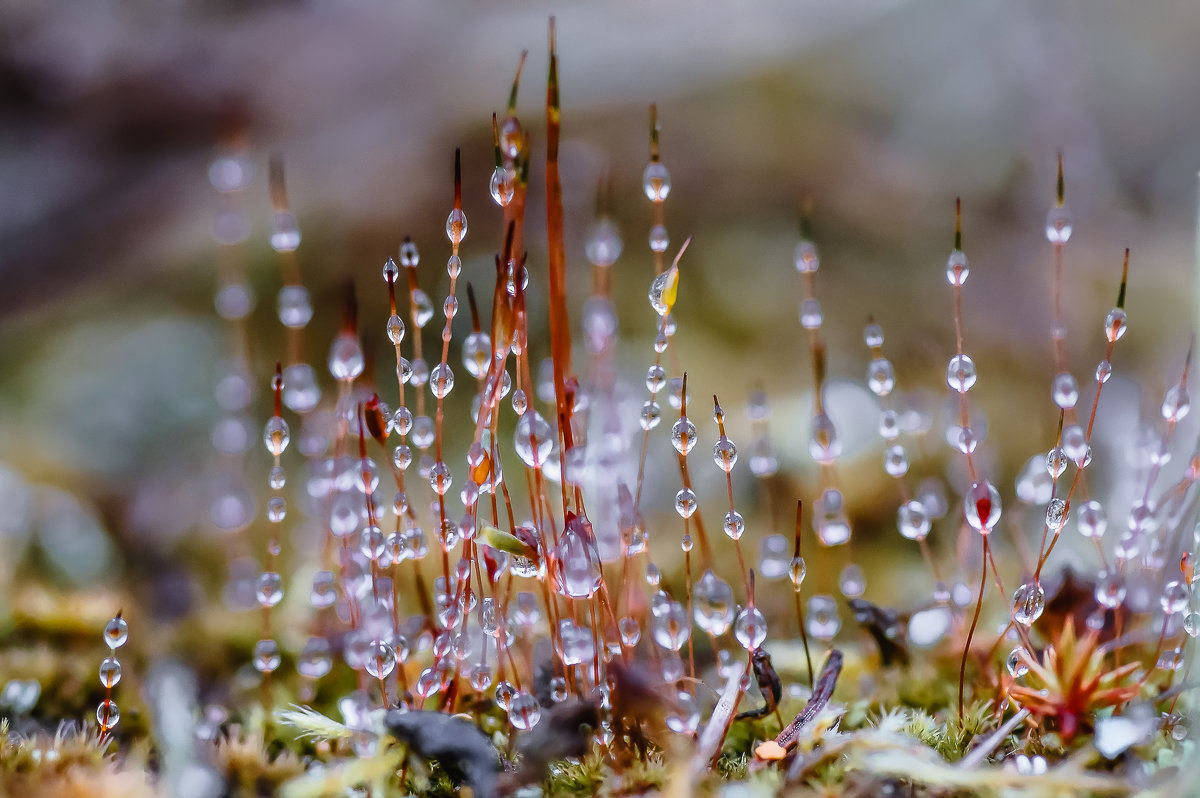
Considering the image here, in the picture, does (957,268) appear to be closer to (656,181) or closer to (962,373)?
(962,373)

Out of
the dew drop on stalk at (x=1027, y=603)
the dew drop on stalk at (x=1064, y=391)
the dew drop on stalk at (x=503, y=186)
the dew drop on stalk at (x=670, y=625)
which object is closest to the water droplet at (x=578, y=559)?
the dew drop on stalk at (x=670, y=625)

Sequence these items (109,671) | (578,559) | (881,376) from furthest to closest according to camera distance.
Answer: (881,376) < (109,671) < (578,559)

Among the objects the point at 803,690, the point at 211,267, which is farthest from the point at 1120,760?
the point at 211,267

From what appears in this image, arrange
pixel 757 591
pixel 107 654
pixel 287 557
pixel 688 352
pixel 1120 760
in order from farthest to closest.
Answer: pixel 688 352 < pixel 287 557 < pixel 757 591 < pixel 107 654 < pixel 1120 760

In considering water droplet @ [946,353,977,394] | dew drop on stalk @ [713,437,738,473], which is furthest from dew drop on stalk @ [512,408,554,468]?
water droplet @ [946,353,977,394]

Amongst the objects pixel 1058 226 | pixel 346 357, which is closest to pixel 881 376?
pixel 1058 226

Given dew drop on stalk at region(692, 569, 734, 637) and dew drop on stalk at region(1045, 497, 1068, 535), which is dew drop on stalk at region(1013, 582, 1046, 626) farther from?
dew drop on stalk at region(692, 569, 734, 637)

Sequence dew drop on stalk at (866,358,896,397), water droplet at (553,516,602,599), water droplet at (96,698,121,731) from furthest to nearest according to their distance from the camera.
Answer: dew drop on stalk at (866,358,896,397) < water droplet at (96,698,121,731) < water droplet at (553,516,602,599)

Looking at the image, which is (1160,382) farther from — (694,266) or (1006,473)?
(694,266)

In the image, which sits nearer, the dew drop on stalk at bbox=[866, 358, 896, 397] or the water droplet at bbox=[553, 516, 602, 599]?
the water droplet at bbox=[553, 516, 602, 599]

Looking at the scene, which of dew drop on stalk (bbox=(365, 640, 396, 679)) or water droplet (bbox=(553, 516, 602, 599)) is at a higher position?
water droplet (bbox=(553, 516, 602, 599))

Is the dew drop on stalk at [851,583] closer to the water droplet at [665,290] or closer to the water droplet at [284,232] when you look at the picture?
the water droplet at [665,290]
